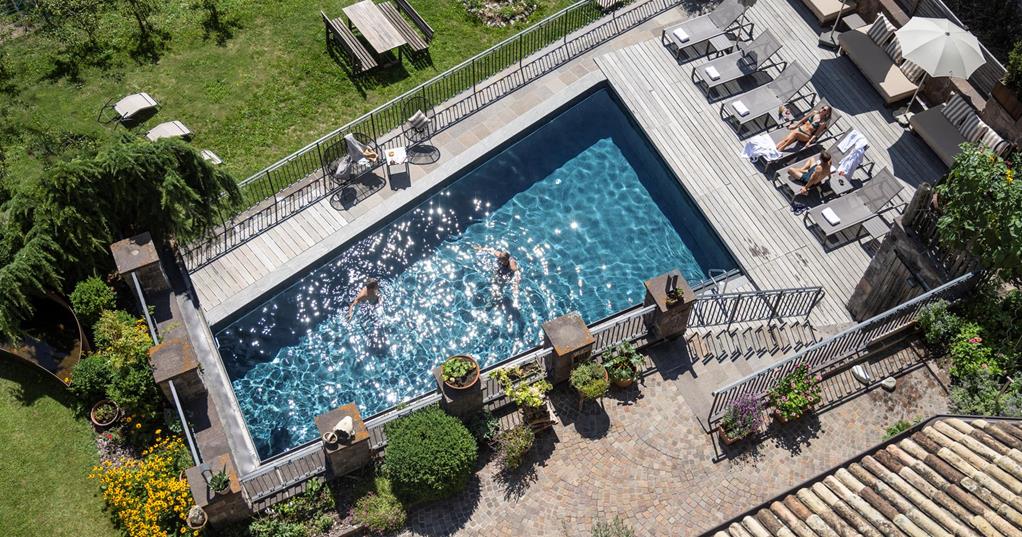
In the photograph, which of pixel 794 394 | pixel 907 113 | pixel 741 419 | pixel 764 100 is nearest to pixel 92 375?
pixel 741 419

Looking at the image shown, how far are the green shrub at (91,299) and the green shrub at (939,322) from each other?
17.5m

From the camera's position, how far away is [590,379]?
17.2 meters

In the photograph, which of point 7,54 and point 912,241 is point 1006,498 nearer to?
point 912,241

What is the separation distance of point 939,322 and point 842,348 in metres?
2.02

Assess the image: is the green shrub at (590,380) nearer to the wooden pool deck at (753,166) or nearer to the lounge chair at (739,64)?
the wooden pool deck at (753,166)

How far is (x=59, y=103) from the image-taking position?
1003 inches

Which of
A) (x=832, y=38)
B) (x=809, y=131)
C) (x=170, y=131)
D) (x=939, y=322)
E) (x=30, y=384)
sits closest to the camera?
(x=939, y=322)

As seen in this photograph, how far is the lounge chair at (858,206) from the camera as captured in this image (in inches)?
826

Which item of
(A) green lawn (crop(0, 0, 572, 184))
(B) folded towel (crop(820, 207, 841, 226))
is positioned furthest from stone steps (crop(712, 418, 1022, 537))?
(A) green lawn (crop(0, 0, 572, 184))

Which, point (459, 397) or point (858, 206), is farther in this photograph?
point (858, 206)

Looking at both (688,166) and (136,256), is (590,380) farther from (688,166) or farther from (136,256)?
(136,256)

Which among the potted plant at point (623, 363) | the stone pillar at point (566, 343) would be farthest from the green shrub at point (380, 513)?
the potted plant at point (623, 363)

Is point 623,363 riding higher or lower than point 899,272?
lower

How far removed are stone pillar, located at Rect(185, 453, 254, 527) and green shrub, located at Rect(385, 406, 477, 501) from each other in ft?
9.13
